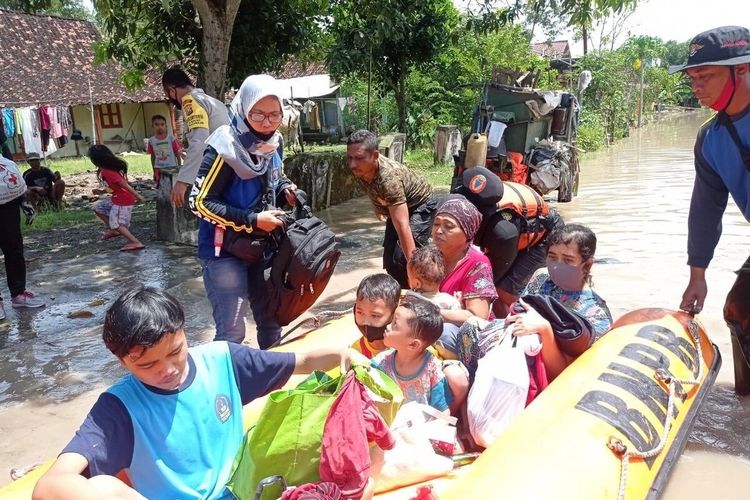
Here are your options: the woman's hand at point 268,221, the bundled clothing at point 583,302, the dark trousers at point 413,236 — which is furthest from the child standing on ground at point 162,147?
the bundled clothing at point 583,302

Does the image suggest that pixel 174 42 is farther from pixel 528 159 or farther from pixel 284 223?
pixel 284 223

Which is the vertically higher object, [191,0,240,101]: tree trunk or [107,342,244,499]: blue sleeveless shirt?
[191,0,240,101]: tree trunk

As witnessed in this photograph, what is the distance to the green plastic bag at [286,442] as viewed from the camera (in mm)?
1723

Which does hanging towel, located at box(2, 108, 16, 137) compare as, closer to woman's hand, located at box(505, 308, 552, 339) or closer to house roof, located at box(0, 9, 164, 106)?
house roof, located at box(0, 9, 164, 106)

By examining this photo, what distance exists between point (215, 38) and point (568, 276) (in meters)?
4.98

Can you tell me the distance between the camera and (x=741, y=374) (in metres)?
3.46

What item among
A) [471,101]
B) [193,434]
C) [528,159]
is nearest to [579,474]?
[193,434]

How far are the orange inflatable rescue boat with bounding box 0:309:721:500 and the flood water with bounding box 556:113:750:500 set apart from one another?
411mm

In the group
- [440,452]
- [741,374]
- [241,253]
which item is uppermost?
[241,253]

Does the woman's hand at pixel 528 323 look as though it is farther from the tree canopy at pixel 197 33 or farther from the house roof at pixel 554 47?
the house roof at pixel 554 47

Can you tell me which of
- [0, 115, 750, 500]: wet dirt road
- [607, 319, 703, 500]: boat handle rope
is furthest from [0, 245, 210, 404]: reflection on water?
[607, 319, 703, 500]: boat handle rope

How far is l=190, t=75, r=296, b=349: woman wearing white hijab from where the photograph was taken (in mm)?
2742

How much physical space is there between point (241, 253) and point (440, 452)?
1228mm

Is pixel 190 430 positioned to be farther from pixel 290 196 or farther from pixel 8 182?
pixel 8 182
